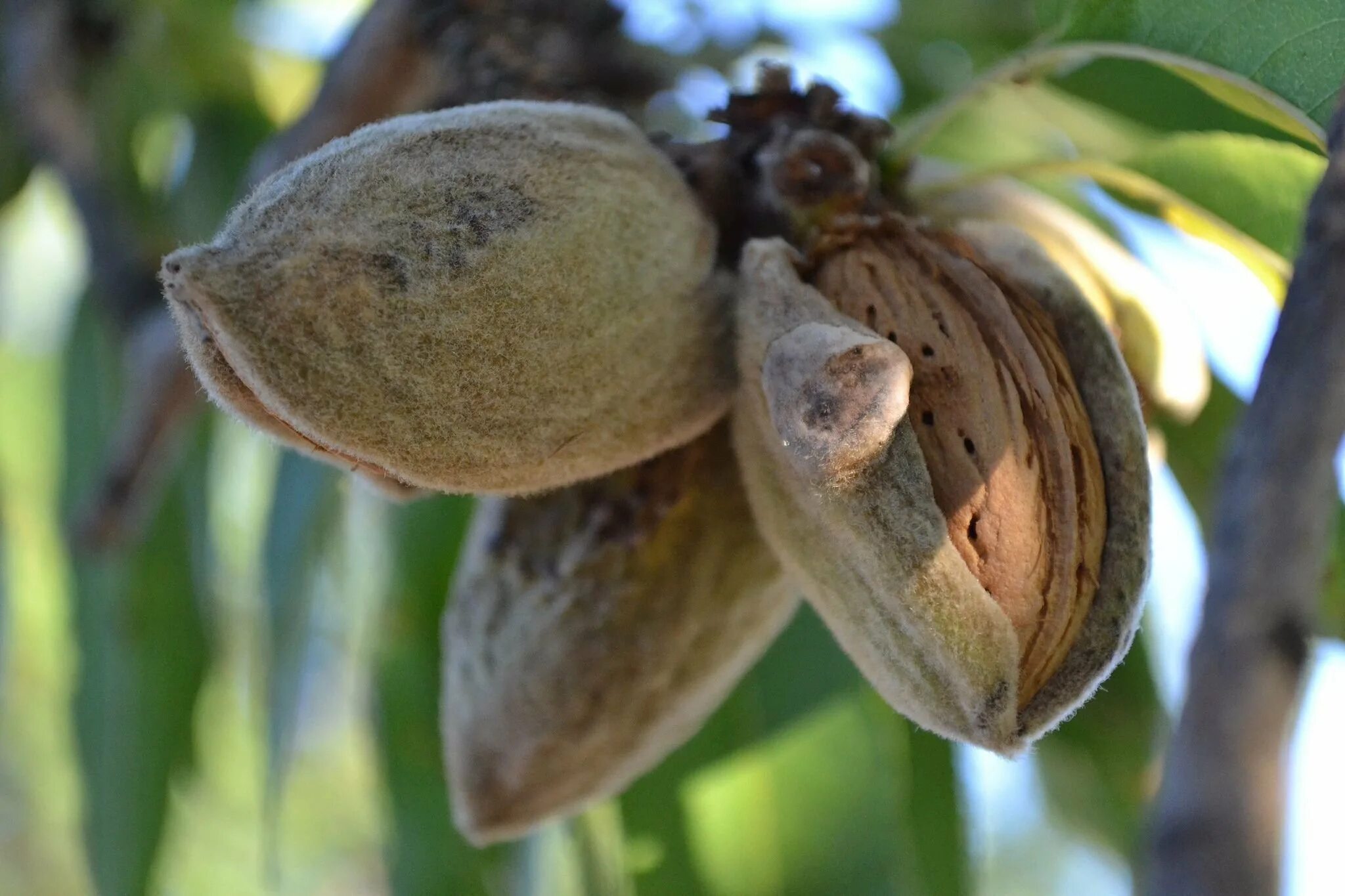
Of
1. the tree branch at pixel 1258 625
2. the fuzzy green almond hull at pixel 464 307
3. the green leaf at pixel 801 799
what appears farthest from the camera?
the green leaf at pixel 801 799

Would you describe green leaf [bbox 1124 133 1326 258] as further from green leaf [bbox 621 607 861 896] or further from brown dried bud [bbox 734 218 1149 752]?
green leaf [bbox 621 607 861 896]

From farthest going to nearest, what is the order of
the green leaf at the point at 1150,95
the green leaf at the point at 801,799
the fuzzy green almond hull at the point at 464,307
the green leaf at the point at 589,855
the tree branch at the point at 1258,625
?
the green leaf at the point at 589,855
the green leaf at the point at 801,799
the green leaf at the point at 1150,95
the fuzzy green almond hull at the point at 464,307
the tree branch at the point at 1258,625

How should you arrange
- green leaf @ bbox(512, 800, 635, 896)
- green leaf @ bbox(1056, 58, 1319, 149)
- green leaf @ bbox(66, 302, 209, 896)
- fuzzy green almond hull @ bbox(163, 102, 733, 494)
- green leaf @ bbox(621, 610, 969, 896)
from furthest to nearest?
1. green leaf @ bbox(66, 302, 209, 896)
2. green leaf @ bbox(512, 800, 635, 896)
3. green leaf @ bbox(621, 610, 969, 896)
4. green leaf @ bbox(1056, 58, 1319, 149)
5. fuzzy green almond hull @ bbox(163, 102, 733, 494)

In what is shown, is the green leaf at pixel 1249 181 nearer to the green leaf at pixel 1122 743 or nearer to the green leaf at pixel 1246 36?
the green leaf at pixel 1246 36

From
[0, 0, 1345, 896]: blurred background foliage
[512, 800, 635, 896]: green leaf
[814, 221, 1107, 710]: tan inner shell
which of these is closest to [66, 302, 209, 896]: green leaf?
[0, 0, 1345, 896]: blurred background foliage

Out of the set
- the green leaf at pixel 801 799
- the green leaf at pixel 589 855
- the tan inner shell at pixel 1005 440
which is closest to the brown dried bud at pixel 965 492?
the tan inner shell at pixel 1005 440

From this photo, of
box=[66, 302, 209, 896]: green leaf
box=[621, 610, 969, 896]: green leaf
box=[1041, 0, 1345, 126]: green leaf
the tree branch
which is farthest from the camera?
box=[66, 302, 209, 896]: green leaf

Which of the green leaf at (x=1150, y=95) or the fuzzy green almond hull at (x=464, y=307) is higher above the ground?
the fuzzy green almond hull at (x=464, y=307)

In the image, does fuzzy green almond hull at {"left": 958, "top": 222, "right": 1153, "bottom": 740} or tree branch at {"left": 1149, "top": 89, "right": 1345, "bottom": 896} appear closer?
tree branch at {"left": 1149, "top": 89, "right": 1345, "bottom": 896}
